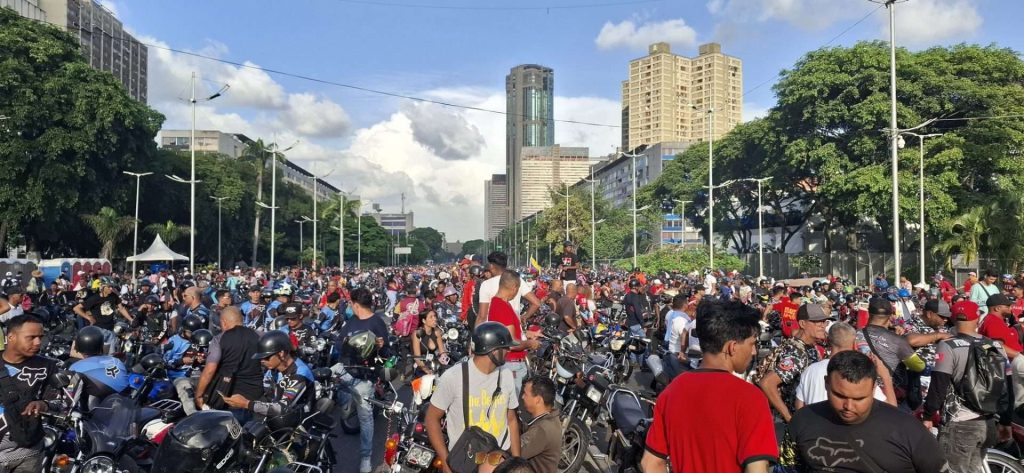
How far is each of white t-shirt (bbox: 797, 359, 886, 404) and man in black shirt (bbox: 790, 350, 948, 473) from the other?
1.32 m

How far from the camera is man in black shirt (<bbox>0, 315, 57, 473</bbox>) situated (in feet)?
14.9

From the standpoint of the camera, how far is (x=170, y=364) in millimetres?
8438

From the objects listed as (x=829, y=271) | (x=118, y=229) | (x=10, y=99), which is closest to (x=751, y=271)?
(x=829, y=271)

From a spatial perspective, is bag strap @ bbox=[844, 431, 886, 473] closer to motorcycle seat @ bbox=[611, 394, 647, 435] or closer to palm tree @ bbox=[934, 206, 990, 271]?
motorcycle seat @ bbox=[611, 394, 647, 435]

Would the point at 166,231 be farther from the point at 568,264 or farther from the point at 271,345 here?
the point at 271,345

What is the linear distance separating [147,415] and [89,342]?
0.83 metres

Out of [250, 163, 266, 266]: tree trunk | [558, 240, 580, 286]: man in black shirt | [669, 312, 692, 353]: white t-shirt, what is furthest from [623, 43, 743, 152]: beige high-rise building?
[669, 312, 692, 353]: white t-shirt

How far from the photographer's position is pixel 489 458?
13.0 ft

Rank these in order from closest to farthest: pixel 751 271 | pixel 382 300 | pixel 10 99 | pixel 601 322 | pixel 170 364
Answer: pixel 170 364 < pixel 601 322 < pixel 382 300 < pixel 10 99 < pixel 751 271

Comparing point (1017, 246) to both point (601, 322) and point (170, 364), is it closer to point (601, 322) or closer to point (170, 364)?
point (601, 322)

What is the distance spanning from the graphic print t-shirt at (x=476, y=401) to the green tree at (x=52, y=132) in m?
37.6

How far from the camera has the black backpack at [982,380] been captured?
526cm

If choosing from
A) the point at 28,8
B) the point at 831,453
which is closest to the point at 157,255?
the point at 831,453

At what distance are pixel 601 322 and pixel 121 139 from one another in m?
34.6
